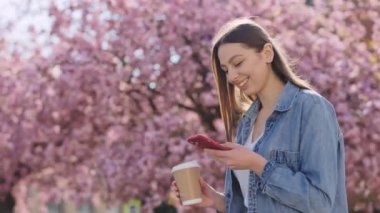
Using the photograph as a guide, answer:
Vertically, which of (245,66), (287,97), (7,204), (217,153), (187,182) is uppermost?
(245,66)

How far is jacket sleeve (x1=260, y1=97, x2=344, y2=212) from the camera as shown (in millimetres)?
2578

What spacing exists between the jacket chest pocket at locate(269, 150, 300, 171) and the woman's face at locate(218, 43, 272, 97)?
233 millimetres

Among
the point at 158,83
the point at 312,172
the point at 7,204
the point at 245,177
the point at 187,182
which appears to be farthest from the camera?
the point at 7,204

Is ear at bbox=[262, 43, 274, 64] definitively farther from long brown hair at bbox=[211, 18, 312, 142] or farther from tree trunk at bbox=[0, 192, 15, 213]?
tree trunk at bbox=[0, 192, 15, 213]

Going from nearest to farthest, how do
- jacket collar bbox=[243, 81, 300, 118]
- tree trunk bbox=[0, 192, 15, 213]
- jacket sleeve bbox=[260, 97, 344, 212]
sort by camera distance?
jacket sleeve bbox=[260, 97, 344, 212], jacket collar bbox=[243, 81, 300, 118], tree trunk bbox=[0, 192, 15, 213]

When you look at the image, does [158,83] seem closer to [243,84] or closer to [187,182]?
[187,182]

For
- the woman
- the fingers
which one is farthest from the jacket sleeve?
the fingers

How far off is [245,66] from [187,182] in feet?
1.60

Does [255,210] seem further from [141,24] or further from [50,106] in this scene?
[50,106]

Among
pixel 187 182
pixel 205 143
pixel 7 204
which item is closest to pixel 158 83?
pixel 7 204

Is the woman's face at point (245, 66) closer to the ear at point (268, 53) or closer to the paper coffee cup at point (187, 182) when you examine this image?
the ear at point (268, 53)

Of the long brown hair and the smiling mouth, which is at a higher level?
the long brown hair

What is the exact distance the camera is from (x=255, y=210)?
8.94 feet

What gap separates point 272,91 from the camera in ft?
9.24
